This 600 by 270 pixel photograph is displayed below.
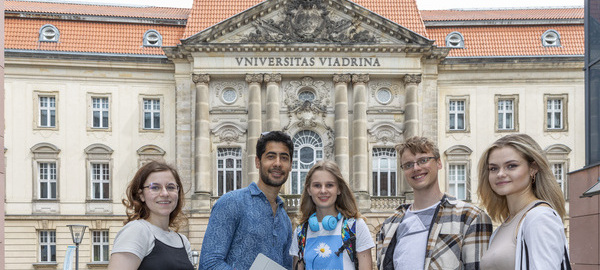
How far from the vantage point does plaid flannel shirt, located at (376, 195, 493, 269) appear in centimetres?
518

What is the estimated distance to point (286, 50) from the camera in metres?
33.4

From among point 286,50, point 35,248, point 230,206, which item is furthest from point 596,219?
point 35,248

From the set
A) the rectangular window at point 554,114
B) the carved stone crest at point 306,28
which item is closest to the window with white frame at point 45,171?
the carved stone crest at point 306,28

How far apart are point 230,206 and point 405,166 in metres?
1.42

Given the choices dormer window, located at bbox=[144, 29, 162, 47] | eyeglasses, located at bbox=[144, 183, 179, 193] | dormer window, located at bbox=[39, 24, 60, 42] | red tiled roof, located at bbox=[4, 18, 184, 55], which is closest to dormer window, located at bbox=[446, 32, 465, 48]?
red tiled roof, located at bbox=[4, 18, 184, 55]

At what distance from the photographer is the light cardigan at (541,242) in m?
4.30

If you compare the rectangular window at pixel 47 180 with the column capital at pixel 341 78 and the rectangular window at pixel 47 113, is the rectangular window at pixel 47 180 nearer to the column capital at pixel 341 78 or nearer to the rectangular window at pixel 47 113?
the rectangular window at pixel 47 113

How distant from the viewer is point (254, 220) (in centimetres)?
556

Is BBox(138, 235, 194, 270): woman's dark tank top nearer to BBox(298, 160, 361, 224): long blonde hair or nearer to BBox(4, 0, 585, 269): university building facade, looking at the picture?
BBox(298, 160, 361, 224): long blonde hair

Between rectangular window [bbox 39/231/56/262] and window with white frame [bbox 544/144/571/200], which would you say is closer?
rectangular window [bbox 39/231/56/262]

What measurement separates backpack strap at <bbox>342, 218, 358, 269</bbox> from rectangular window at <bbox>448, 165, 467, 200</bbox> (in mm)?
29681

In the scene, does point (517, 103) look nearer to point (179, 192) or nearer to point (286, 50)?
point (286, 50)

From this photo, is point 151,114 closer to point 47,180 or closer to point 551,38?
point 47,180

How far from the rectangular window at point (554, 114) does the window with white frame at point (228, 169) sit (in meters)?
15.1
